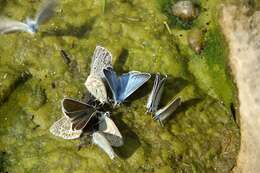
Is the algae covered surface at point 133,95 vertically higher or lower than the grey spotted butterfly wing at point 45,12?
lower

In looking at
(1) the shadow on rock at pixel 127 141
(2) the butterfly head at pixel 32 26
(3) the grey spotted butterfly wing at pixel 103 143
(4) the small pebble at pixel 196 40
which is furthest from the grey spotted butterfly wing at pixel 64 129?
(4) the small pebble at pixel 196 40

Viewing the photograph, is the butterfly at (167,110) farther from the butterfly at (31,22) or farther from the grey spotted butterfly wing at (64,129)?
the butterfly at (31,22)

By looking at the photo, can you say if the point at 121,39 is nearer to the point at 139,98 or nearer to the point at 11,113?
the point at 139,98

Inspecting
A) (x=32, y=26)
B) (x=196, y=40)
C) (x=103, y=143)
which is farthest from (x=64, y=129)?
(x=196, y=40)

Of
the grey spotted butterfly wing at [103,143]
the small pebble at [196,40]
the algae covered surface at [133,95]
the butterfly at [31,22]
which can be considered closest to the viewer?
the grey spotted butterfly wing at [103,143]

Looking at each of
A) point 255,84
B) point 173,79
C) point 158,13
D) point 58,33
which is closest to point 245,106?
point 255,84
